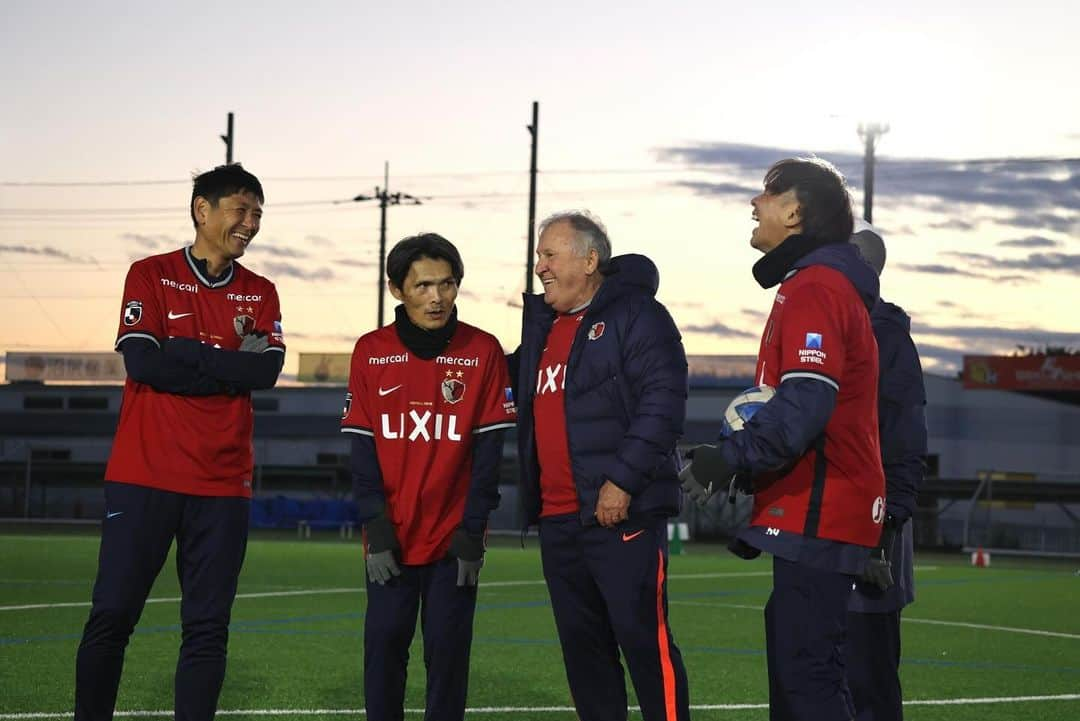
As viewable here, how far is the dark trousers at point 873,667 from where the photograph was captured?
6.80 meters

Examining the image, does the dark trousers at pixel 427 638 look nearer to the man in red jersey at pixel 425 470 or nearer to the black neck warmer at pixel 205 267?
the man in red jersey at pixel 425 470

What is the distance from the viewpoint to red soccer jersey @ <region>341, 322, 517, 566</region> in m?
6.90

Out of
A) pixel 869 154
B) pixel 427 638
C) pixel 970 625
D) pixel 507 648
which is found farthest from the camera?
pixel 869 154

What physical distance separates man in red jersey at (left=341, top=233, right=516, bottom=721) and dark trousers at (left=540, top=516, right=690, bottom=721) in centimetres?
39

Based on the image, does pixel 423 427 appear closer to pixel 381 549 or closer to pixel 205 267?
pixel 381 549

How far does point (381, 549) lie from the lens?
6777 millimetres

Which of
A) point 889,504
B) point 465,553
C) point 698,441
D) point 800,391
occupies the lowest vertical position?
point 698,441

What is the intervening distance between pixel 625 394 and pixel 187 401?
74.3 inches

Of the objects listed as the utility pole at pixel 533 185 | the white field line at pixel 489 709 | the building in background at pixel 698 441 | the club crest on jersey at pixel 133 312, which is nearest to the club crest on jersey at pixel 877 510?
the club crest on jersey at pixel 133 312

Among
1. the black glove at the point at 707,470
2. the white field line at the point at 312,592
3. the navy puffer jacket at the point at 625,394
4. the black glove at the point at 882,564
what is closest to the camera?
the black glove at the point at 707,470

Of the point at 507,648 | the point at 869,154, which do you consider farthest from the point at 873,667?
the point at 869,154

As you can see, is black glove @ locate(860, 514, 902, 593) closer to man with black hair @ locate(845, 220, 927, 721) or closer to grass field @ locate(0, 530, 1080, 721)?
man with black hair @ locate(845, 220, 927, 721)

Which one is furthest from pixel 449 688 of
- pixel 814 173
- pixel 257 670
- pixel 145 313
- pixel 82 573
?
pixel 82 573

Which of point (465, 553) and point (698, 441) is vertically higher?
point (465, 553)
